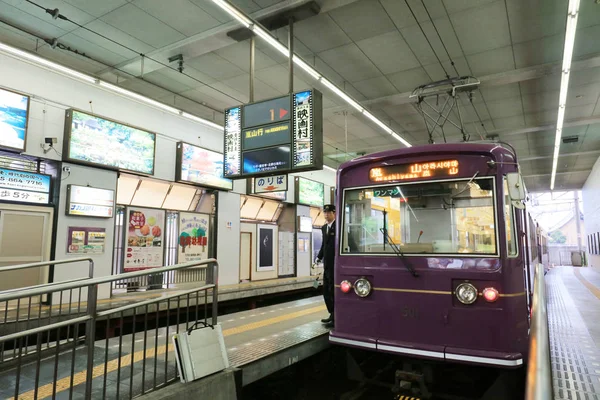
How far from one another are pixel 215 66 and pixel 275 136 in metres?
2.97

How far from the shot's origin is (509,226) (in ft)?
12.3

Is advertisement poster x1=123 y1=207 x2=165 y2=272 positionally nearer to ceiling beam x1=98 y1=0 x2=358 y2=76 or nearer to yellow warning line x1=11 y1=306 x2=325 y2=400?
ceiling beam x1=98 y1=0 x2=358 y2=76

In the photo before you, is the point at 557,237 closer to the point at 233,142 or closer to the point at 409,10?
the point at 409,10

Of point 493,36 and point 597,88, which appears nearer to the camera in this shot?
point 493,36

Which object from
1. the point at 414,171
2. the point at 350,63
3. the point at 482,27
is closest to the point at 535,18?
the point at 482,27

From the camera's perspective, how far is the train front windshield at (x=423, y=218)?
12.5 feet

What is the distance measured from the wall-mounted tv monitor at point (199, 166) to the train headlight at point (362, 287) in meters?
6.54

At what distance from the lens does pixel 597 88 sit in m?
9.38

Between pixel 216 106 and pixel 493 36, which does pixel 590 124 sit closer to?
pixel 493 36

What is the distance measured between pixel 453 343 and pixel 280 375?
2.32 metres

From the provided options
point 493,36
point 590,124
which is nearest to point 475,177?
point 493,36

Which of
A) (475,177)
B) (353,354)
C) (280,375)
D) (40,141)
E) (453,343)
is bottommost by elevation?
(280,375)

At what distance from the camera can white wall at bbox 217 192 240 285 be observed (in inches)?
428

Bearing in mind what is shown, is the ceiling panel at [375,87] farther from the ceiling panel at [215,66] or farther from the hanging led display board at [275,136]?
the hanging led display board at [275,136]
